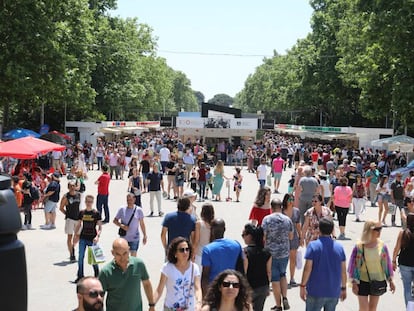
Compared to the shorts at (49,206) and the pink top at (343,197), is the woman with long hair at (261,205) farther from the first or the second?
the shorts at (49,206)

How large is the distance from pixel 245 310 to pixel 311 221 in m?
5.79

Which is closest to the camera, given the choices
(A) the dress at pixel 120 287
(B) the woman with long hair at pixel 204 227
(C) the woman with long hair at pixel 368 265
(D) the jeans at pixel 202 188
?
(A) the dress at pixel 120 287

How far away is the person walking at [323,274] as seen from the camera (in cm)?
678

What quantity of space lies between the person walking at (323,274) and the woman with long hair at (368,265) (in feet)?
1.60

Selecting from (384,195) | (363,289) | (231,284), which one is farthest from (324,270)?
(384,195)

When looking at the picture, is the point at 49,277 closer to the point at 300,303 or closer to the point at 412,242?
Answer: the point at 300,303

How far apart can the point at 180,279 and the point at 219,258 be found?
63 cm

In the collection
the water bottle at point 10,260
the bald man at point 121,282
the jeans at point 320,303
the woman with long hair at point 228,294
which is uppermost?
the water bottle at point 10,260

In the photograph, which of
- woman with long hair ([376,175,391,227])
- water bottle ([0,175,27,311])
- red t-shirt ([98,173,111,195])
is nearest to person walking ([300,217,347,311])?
water bottle ([0,175,27,311])

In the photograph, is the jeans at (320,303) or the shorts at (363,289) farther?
the shorts at (363,289)

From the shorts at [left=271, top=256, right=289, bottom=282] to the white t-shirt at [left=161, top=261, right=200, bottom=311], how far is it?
2441mm

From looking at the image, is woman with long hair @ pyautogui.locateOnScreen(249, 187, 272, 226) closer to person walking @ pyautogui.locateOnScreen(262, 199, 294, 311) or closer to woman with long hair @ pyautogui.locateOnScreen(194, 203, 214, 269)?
person walking @ pyautogui.locateOnScreen(262, 199, 294, 311)

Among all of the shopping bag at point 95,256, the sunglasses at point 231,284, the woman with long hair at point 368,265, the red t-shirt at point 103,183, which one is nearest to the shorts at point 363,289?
the woman with long hair at point 368,265

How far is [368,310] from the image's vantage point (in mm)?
7379
